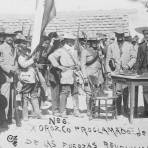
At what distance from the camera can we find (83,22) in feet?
21.1

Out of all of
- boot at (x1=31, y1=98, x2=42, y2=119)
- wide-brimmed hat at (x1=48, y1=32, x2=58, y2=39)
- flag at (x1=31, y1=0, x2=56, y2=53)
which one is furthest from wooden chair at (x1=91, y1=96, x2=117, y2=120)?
flag at (x1=31, y1=0, x2=56, y2=53)

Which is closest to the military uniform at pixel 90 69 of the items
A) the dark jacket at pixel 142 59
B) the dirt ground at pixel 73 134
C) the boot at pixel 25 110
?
the dirt ground at pixel 73 134

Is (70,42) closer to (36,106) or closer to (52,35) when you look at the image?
(52,35)

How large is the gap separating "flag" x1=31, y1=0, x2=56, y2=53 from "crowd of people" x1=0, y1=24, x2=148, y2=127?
0.06 m

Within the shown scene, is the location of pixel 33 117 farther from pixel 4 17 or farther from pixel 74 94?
pixel 4 17

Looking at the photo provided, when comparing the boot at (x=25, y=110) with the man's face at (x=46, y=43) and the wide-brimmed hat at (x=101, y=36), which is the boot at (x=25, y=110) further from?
the wide-brimmed hat at (x=101, y=36)

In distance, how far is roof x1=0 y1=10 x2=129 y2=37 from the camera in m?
6.39

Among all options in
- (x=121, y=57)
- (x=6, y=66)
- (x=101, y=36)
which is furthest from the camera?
(x=121, y=57)

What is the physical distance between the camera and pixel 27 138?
247 inches

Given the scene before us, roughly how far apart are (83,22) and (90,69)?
56cm

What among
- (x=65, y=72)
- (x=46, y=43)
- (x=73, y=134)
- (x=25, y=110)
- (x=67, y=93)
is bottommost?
(x=73, y=134)

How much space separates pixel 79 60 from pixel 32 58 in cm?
55

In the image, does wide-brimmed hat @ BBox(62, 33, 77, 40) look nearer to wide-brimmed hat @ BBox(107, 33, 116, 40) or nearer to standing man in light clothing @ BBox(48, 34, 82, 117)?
standing man in light clothing @ BBox(48, 34, 82, 117)

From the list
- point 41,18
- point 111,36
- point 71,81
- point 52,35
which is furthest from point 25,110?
point 111,36
